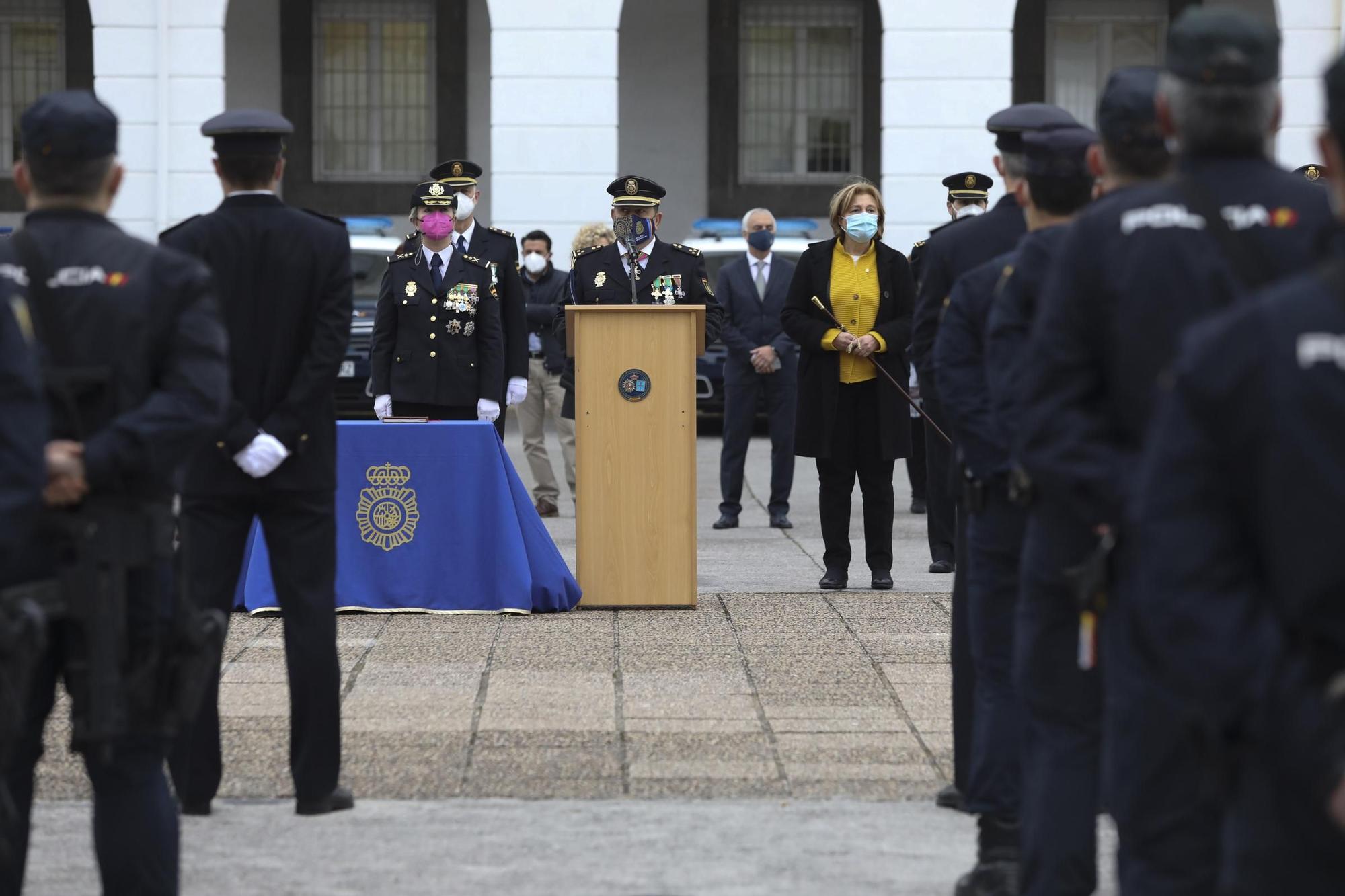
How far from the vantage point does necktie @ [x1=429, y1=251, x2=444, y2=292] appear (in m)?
9.31

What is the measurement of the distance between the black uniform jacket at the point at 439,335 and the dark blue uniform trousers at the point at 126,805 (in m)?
5.32

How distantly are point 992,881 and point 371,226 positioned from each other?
53.4ft

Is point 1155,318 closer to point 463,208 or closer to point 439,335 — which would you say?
point 439,335

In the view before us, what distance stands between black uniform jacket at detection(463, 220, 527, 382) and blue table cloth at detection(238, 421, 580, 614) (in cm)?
100

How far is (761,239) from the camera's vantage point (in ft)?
41.7

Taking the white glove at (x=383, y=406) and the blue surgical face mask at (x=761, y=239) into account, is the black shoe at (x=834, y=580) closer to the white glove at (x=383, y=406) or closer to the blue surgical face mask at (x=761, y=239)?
the white glove at (x=383, y=406)

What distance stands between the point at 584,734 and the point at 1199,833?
357 cm

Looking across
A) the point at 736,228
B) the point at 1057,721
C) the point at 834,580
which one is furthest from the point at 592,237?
the point at 1057,721

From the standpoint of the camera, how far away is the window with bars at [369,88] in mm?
22953

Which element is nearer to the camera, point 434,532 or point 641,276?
point 434,532

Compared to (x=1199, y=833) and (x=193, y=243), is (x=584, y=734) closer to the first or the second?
(x=193, y=243)

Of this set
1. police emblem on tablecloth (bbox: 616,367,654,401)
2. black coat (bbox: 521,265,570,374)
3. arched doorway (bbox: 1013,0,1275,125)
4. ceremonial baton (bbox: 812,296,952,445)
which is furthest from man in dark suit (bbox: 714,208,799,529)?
arched doorway (bbox: 1013,0,1275,125)

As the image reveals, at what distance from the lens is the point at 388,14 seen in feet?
75.3

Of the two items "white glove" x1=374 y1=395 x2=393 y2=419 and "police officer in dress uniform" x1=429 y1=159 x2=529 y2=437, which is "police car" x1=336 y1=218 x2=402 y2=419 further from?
"white glove" x1=374 y1=395 x2=393 y2=419
